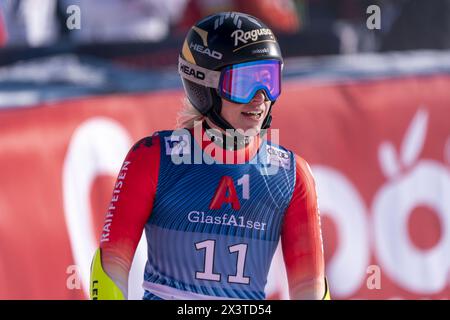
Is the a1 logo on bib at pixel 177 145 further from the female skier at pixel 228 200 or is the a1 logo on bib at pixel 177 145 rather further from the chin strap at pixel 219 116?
the chin strap at pixel 219 116

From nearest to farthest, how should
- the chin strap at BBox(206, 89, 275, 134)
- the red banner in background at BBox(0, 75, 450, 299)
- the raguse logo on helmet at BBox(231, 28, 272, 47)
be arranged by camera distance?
the raguse logo on helmet at BBox(231, 28, 272, 47), the chin strap at BBox(206, 89, 275, 134), the red banner in background at BBox(0, 75, 450, 299)

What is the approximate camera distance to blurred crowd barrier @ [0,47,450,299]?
5.86m

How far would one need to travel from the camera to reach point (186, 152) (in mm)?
4207

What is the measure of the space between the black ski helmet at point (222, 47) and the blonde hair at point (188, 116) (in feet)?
0.21

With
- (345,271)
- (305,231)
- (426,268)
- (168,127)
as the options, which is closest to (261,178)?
(305,231)

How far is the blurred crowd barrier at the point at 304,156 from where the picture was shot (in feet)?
19.2

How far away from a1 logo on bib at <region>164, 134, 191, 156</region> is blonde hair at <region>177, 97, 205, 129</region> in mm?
174

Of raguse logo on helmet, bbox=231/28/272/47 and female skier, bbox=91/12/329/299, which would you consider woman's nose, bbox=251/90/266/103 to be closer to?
female skier, bbox=91/12/329/299

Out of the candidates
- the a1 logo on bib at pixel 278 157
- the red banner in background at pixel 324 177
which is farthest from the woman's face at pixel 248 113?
the red banner in background at pixel 324 177

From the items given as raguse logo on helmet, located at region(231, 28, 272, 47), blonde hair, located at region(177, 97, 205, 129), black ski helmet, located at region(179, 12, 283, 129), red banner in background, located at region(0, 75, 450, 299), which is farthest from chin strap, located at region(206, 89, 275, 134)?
red banner in background, located at region(0, 75, 450, 299)

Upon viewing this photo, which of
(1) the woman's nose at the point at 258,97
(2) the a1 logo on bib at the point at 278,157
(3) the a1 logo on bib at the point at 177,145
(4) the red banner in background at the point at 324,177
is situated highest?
(1) the woman's nose at the point at 258,97

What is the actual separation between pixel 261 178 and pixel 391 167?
11.2ft

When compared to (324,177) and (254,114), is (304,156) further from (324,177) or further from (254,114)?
(254,114)

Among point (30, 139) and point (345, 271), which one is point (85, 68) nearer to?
point (30, 139)
